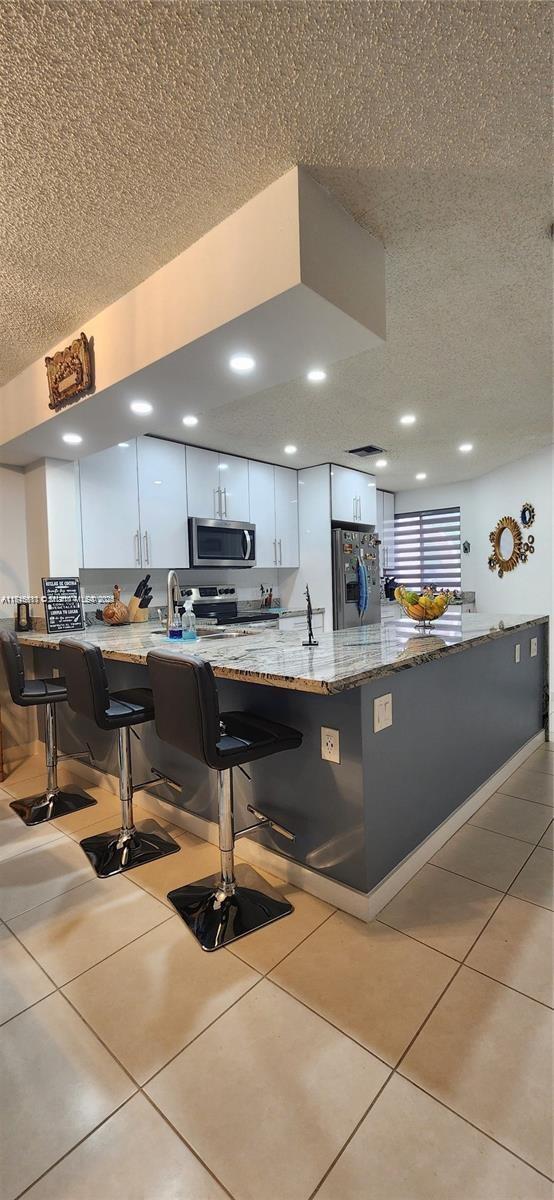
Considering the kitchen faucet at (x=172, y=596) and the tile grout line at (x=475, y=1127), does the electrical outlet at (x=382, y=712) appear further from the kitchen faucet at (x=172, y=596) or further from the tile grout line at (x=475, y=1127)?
the kitchen faucet at (x=172, y=596)

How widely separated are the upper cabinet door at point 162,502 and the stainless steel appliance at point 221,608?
0.47m

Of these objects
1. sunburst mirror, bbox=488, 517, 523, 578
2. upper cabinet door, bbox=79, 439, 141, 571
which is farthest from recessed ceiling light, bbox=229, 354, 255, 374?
sunburst mirror, bbox=488, 517, 523, 578

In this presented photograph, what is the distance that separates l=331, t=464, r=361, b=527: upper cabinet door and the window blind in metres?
A: 1.62

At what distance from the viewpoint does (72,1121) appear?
1.16 metres

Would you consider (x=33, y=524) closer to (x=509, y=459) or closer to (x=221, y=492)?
(x=221, y=492)

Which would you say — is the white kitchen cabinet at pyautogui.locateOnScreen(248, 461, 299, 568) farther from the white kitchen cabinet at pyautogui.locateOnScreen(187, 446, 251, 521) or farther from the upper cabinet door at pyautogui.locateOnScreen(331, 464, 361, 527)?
the upper cabinet door at pyautogui.locateOnScreen(331, 464, 361, 527)

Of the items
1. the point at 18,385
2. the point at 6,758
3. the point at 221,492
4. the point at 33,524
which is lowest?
the point at 6,758

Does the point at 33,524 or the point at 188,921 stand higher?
the point at 33,524

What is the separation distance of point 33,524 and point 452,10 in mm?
3390

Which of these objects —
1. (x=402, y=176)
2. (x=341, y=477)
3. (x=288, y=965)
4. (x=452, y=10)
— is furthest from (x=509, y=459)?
(x=288, y=965)

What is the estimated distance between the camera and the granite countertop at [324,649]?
1584mm

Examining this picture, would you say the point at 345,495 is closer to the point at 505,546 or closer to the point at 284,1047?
the point at 505,546

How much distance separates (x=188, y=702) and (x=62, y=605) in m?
2.08

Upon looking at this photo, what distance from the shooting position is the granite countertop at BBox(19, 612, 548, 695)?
158 centimetres
